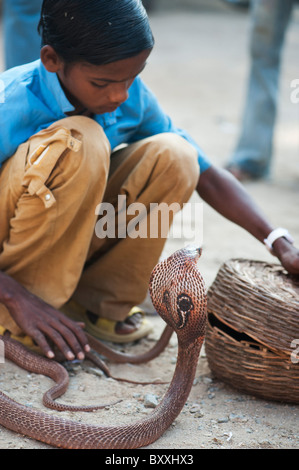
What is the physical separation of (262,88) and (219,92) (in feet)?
10.1

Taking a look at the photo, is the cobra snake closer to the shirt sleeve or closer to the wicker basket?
the wicker basket

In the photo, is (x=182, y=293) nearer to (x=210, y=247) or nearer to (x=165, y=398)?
(x=165, y=398)

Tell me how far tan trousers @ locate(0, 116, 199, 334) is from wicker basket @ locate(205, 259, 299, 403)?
16.0 inches

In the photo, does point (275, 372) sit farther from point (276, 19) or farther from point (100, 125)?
point (276, 19)

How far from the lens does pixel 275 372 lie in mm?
2070

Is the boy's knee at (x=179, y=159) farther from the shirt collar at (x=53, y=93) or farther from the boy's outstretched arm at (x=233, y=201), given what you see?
the shirt collar at (x=53, y=93)

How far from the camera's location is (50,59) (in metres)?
2.14

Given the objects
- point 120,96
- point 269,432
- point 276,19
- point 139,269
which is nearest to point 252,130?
point 276,19

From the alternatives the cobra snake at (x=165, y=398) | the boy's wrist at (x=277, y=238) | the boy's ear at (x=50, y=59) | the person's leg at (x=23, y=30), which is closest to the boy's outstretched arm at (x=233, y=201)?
the boy's wrist at (x=277, y=238)

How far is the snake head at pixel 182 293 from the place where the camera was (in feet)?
5.83

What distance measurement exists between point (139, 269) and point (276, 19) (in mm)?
3140

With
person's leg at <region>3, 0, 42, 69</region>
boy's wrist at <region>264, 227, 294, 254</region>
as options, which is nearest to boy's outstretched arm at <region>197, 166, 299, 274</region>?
boy's wrist at <region>264, 227, 294, 254</region>

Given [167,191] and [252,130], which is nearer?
[167,191]

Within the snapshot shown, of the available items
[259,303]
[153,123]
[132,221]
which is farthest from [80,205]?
[259,303]
